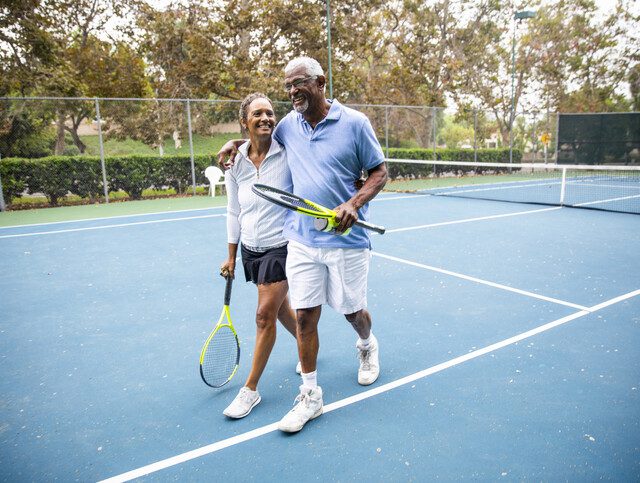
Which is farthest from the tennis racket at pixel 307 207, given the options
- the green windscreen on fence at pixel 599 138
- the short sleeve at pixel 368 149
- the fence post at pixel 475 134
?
the green windscreen on fence at pixel 599 138

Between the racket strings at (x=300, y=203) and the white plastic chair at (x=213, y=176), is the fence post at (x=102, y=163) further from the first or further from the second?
the racket strings at (x=300, y=203)

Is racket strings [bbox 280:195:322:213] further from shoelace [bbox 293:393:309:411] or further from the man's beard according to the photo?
shoelace [bbox 293:393:309:411]

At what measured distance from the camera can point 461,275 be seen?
6273 millimetres

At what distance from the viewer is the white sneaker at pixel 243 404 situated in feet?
10.2

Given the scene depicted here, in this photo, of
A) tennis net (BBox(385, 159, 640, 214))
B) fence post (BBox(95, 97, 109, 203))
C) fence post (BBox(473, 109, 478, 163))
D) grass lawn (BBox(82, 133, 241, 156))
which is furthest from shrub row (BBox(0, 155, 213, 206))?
fence post (BBox(473, 109, 478, 163))

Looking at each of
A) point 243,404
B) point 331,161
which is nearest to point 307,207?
point 331,161

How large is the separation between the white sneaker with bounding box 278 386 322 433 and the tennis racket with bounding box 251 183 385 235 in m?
1.05

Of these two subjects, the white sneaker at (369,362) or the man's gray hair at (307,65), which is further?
the white sneaker at (369,362)

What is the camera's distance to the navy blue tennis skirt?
3.23m

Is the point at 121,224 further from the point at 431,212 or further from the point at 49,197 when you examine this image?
the point at 431,212

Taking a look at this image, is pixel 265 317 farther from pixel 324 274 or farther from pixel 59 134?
pixel 59 134

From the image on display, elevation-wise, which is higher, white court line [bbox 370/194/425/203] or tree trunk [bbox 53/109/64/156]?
tree trunk [bbox 53/109/64/156]

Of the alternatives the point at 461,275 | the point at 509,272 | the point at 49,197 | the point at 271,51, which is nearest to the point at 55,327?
the point at 461,275

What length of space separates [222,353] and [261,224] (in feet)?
3.33
